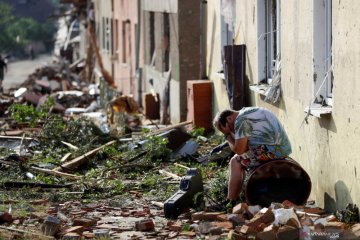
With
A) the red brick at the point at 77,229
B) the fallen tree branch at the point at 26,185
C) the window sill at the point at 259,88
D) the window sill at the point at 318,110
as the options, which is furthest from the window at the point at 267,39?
the red brick at the point at 77,229

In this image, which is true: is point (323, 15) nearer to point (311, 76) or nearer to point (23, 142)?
point (311, 76)

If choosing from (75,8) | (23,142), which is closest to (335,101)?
(23,142)

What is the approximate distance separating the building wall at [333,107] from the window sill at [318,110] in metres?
0.07

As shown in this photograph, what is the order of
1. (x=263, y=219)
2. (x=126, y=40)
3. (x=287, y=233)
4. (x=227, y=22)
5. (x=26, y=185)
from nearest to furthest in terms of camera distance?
(x=287, y=233) < (x=263, y=219) < (x=26, y=185) < (x=227, y=22) < (x=126, y=40)

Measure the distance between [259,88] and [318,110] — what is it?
12.1 feet

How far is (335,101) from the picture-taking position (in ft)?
33.0

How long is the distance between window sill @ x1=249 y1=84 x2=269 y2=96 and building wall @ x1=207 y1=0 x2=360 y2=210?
0.20 m

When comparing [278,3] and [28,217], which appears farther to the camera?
[278,3]

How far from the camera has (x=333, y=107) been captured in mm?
10133

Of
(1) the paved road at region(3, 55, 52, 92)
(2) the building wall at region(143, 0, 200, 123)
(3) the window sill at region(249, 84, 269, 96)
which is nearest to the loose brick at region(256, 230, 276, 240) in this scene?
(3) the window sill at region(249, 84, 269, 96)

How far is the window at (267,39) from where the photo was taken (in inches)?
549

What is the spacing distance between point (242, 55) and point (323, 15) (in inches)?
187

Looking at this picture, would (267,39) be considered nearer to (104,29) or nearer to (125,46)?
(125,46)

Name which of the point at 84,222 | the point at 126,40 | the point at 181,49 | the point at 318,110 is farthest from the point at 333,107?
the point at 126,40
